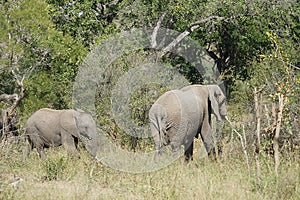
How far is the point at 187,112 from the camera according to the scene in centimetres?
953

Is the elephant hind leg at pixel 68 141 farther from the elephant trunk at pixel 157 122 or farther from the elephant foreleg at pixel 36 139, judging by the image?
the elephant trunk at pixel 157 122

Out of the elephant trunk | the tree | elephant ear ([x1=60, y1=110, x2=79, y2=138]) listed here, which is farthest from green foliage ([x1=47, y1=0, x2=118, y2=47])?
the elephant trunk

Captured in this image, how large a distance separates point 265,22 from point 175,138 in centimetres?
1081

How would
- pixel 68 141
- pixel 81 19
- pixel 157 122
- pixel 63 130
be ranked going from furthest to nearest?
pixel 81 19, pixel 63 130, pixel 68 141, pixel 157 122

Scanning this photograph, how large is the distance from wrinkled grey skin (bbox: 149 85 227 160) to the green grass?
56cm

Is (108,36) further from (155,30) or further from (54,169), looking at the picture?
(54,169)

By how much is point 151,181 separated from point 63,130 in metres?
4.97

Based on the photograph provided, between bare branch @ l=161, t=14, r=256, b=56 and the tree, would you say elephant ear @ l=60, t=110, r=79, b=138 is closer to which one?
the tree

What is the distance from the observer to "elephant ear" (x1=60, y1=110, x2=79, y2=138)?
38.0 feet

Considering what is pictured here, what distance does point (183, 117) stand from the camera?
947 cm

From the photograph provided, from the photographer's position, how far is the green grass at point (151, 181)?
633cm

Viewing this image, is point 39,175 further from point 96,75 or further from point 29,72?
point 29,72

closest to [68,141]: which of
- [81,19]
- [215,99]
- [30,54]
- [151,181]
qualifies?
[215,99]

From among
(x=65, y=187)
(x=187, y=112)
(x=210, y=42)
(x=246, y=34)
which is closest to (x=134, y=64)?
(x=187, y=112)
